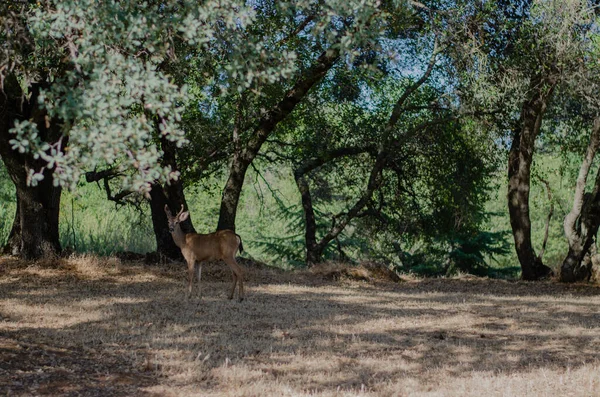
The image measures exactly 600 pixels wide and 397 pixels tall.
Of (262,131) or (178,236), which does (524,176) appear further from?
(178,236)

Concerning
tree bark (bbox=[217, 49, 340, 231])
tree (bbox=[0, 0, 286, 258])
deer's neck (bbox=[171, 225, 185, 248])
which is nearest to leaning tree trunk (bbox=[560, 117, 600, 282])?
tree bark (bbox=[217, 49, 340, 231])

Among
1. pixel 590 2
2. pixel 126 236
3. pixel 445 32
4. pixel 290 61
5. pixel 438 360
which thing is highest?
pixel 590 2

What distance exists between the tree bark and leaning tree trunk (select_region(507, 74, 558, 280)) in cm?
414

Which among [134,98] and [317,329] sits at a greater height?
[134,98]

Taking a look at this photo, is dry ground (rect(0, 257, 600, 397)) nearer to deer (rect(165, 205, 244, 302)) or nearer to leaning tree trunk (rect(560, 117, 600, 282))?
deer (rect(165, 205, 244, 302))

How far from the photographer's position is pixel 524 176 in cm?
1739

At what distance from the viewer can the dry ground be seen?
7.29 m

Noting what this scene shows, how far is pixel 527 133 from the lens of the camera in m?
16.7

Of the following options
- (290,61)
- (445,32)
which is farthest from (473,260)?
(290,61)

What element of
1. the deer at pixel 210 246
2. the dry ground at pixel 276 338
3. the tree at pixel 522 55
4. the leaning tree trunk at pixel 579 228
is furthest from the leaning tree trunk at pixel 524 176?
the deer at pixel 210 246

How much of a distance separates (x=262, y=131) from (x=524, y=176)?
569cm

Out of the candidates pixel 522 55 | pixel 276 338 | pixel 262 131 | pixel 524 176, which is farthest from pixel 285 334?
pixel 524 176

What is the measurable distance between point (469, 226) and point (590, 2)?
726 centimetres

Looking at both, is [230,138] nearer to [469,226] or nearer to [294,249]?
[469,226]
